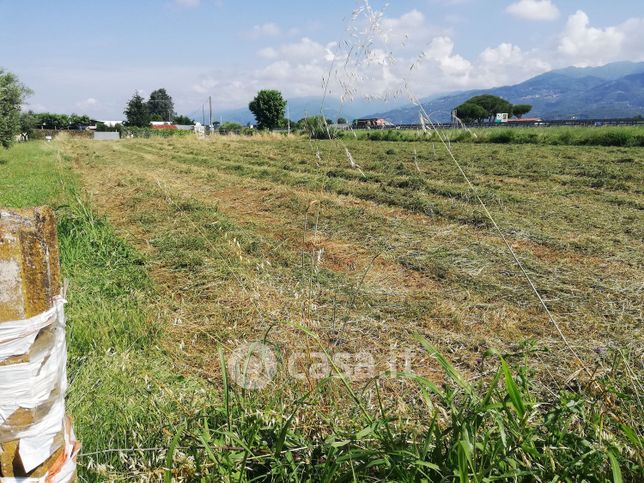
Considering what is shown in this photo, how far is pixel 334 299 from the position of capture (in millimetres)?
3045

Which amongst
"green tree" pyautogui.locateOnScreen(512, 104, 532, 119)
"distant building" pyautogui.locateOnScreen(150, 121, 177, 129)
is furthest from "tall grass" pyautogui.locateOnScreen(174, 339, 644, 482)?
"green tree" pyautogui.locateOnScreen(512, 104, 532, 119)

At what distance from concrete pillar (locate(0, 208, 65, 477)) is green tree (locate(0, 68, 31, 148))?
2546 centimetres

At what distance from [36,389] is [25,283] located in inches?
11.6

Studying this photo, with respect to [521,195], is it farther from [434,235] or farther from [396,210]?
[434,235]

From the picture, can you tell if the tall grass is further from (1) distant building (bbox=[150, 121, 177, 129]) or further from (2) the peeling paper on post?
(1) distant building (bbox=[150, 121, 177, 129])

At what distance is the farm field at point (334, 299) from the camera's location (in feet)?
6.45

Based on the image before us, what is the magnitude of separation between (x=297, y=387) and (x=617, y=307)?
121 inches

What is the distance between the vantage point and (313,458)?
1.65 m

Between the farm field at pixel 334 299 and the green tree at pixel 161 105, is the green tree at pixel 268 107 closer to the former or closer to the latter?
the green tree at pixel 161 105

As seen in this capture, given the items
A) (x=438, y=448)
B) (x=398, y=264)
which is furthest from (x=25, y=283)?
(x=398, y=264)

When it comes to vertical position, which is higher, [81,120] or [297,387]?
[81,120]

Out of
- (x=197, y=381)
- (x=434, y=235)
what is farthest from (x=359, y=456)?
(x=434, y=235)

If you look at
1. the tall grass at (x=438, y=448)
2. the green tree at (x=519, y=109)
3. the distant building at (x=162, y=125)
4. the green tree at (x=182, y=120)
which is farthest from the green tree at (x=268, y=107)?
the tall grass at (x=438, y=448)

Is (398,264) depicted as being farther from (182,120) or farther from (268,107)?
(182,120)
